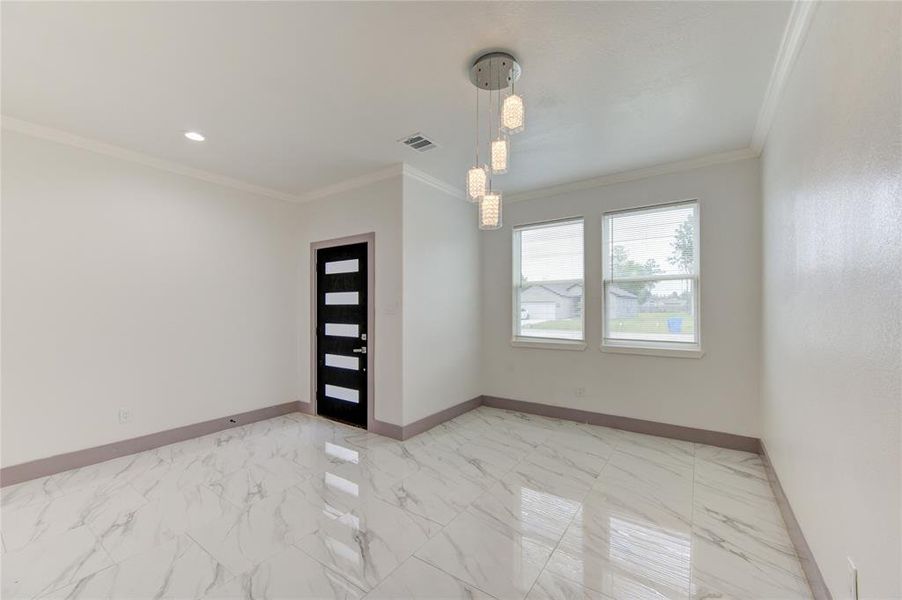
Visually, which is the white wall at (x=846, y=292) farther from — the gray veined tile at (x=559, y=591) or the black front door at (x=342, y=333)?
the black front door at (x=342, y=333)

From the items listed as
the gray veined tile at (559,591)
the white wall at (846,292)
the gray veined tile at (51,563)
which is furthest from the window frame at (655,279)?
the gray veined tile at (51,563)

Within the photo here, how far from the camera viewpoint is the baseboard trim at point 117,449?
9.32 feet

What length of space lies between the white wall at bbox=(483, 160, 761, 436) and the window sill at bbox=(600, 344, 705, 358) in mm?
59

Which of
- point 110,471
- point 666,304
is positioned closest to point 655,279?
point 666,304

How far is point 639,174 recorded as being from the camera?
13.1 feet

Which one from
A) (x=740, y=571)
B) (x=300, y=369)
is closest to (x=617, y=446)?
(x=740, y=571)

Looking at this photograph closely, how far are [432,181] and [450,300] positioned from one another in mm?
1424

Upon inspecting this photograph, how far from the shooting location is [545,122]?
2957mm

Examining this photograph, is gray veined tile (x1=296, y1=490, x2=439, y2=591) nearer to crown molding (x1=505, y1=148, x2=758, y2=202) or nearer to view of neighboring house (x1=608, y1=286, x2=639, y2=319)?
view of neighboring house (x1=608, y1=286, x2=639, y2=319)

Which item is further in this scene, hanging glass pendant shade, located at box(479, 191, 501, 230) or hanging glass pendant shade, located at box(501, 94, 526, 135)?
hanging glass pendant shade, located at box(479, 191, 501, 230)

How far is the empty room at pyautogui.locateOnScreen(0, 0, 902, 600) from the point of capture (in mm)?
1768

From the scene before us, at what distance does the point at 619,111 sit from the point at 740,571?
9.88 ft

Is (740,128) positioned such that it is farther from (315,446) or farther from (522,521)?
(315,446)

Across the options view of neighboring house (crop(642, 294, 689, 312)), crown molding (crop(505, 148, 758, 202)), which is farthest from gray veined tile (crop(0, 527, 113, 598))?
crown molding (crop(505, 148, 758, 202))
